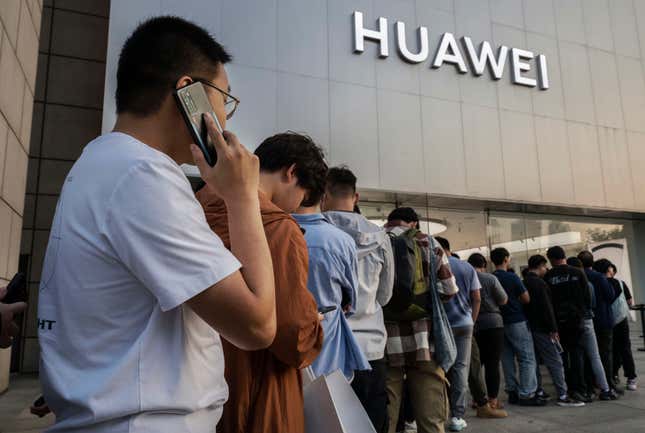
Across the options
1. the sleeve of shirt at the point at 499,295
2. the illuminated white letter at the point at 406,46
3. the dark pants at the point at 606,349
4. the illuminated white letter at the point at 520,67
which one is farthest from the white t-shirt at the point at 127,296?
the illuminated white letter at the point at 520,67

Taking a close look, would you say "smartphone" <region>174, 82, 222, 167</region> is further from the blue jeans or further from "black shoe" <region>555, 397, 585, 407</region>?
"black shoe" <region>555, 397, 585, 407</region>

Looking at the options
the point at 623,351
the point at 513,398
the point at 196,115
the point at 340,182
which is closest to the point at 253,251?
the point at 196,115

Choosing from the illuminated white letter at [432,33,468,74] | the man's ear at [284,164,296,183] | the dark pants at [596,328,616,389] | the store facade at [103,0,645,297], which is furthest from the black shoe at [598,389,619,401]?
the illuminated white letter at [432,33,468,74]

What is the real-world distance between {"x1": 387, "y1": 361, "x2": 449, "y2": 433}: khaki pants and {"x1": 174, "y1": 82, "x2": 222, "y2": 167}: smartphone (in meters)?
2.79

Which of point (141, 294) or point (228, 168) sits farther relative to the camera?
point (228, 168)

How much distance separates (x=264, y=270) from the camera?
1.01 m

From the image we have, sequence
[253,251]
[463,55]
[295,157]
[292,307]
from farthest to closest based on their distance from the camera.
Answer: [463,55], [295,157], [292,307], [253,251]

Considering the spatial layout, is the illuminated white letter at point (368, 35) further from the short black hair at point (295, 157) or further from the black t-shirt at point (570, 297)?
the short black hair at point (295, 157)

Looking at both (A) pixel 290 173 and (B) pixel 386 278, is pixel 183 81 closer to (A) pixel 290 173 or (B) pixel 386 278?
(A) pixel 290 173

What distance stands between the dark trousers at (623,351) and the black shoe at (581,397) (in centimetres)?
113

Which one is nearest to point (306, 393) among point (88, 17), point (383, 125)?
point (383, 125)

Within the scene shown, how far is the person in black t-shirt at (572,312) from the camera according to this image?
6.36 m

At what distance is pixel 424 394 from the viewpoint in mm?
3371

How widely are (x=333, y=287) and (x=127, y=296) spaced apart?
1392mm
